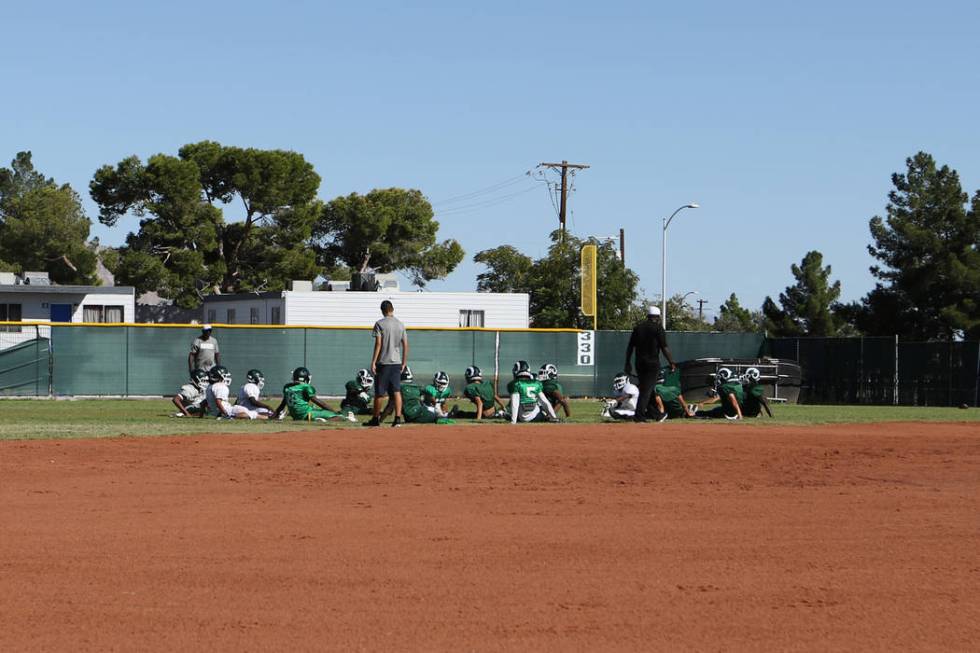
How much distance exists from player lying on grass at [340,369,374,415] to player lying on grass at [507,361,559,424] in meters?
2.72

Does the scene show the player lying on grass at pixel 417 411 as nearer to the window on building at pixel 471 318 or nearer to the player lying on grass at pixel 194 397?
A: the player lying on grass at pixel 194 397

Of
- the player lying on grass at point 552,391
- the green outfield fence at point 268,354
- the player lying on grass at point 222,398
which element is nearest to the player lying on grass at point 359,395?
the player lying on grass at point 222,398

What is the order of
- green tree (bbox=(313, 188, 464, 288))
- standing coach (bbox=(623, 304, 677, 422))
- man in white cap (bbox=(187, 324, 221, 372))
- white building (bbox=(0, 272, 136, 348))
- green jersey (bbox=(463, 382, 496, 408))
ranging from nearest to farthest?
standing coach (bbox=(623, 304, 677, 422)) → green jersey (bbox=(463, 382, 496, 408)) → man in white cap (bbox=(187, 324, 221, 372)) → white building (bbox=(0, 272, 136, 348)) → green tree (bbox=(313, 188, 464, 288))

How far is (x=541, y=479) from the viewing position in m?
13.1

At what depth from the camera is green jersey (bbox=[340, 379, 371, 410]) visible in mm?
23531

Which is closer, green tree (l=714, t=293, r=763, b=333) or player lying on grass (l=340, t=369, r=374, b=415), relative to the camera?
player lying on grass (l=340, t=369, r=374, b=415)

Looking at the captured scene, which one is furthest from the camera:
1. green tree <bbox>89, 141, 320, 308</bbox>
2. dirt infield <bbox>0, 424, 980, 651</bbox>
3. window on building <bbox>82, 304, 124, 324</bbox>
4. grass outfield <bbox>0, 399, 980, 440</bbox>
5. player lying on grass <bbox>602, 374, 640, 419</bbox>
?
green tree <bbox>89, 141, 320, 308</bbox>

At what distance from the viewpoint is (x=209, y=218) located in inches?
2731

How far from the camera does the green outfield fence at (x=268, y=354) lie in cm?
3212

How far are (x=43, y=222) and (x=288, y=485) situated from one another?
68.4 m

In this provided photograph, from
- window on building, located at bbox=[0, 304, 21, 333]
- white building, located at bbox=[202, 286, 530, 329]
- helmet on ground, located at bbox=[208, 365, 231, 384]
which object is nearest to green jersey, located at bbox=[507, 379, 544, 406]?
helmet on ground, located at bbox=[208, 365, 231, 384]

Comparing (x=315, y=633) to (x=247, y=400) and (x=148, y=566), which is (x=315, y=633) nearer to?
(x=148, y=566)

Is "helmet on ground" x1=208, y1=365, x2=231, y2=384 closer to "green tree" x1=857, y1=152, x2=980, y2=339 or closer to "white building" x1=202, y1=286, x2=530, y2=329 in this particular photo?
"white building" x1=202, y1=286, x2=530, y2=329

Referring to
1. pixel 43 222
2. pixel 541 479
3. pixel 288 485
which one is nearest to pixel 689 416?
pixel 541 479
